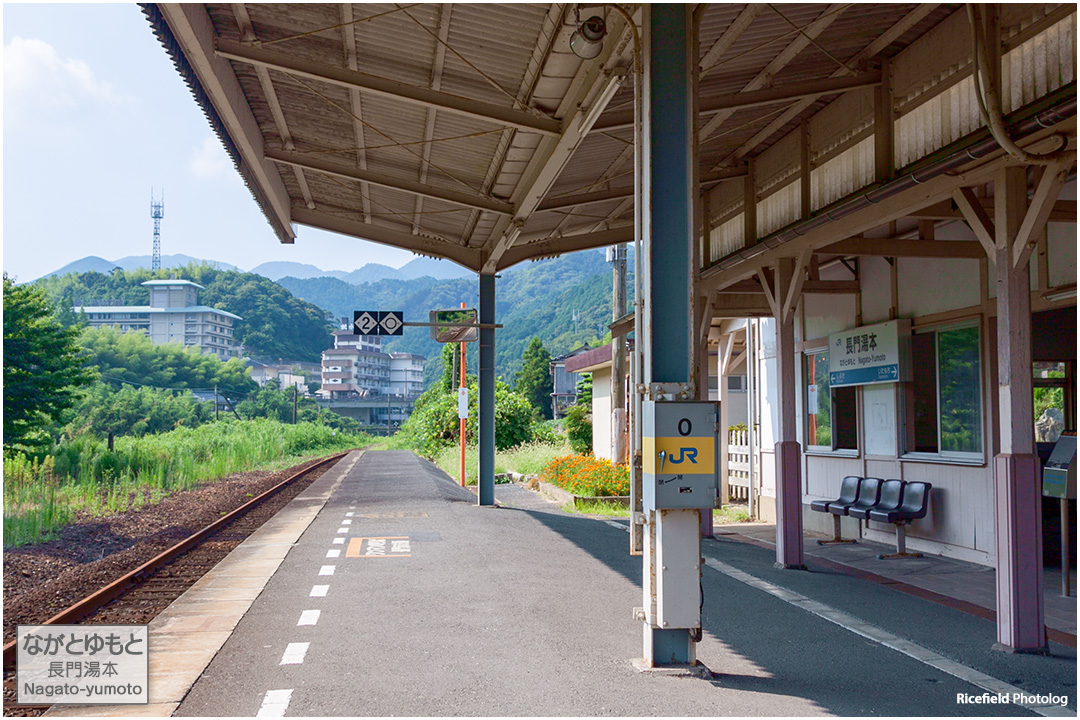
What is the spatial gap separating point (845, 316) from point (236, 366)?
99531 mm

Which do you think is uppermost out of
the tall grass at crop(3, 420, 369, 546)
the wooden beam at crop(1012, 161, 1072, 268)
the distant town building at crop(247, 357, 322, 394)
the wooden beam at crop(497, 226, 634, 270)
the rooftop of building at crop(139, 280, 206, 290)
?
the rooftop of building at crop(139, 280, 206, 290)

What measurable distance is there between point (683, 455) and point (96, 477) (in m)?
16.8

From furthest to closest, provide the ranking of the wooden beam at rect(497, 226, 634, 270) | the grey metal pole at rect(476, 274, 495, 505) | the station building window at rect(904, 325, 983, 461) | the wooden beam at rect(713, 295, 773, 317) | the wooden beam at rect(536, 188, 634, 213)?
1. the grey metal pole at rect(476, 274, 495, 505)
2. the wooden beam at rect(497, 226, 634, 270)
3. the wooden beam at rect(713, 295, 773, 317)
4. the wooden beam at rect(536, 188, 634, 213)
5. the station building window at rect(904, 325, 983, 461)

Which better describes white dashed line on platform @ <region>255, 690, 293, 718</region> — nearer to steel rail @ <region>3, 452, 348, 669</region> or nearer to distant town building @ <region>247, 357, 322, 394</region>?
steel rail @ <region>3, 452, 348, 669</region>

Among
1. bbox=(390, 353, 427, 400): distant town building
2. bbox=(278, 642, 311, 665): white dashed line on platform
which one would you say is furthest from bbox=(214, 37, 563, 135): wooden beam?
bbox=(390, 353, 427, 400): distant town building

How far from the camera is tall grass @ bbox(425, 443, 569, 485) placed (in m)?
24.7

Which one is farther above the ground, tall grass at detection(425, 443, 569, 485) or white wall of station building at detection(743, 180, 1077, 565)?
white wall of station building at detection(743, 180, 1077, 565)

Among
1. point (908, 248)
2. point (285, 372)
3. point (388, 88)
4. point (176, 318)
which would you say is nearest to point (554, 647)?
point (388, 88)

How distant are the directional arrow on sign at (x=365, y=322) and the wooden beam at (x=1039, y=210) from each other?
10.0 meters

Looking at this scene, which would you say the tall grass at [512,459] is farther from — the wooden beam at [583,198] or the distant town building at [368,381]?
the distant town building at [368,381]

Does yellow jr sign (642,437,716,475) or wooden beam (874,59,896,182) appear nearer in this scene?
yellow jr sign (642,437,716,475)

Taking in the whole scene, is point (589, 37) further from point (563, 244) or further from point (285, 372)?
point (285, 372)

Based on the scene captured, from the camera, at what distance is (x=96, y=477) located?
741 inches

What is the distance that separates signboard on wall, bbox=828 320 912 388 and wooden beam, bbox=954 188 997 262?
452 centimetres
